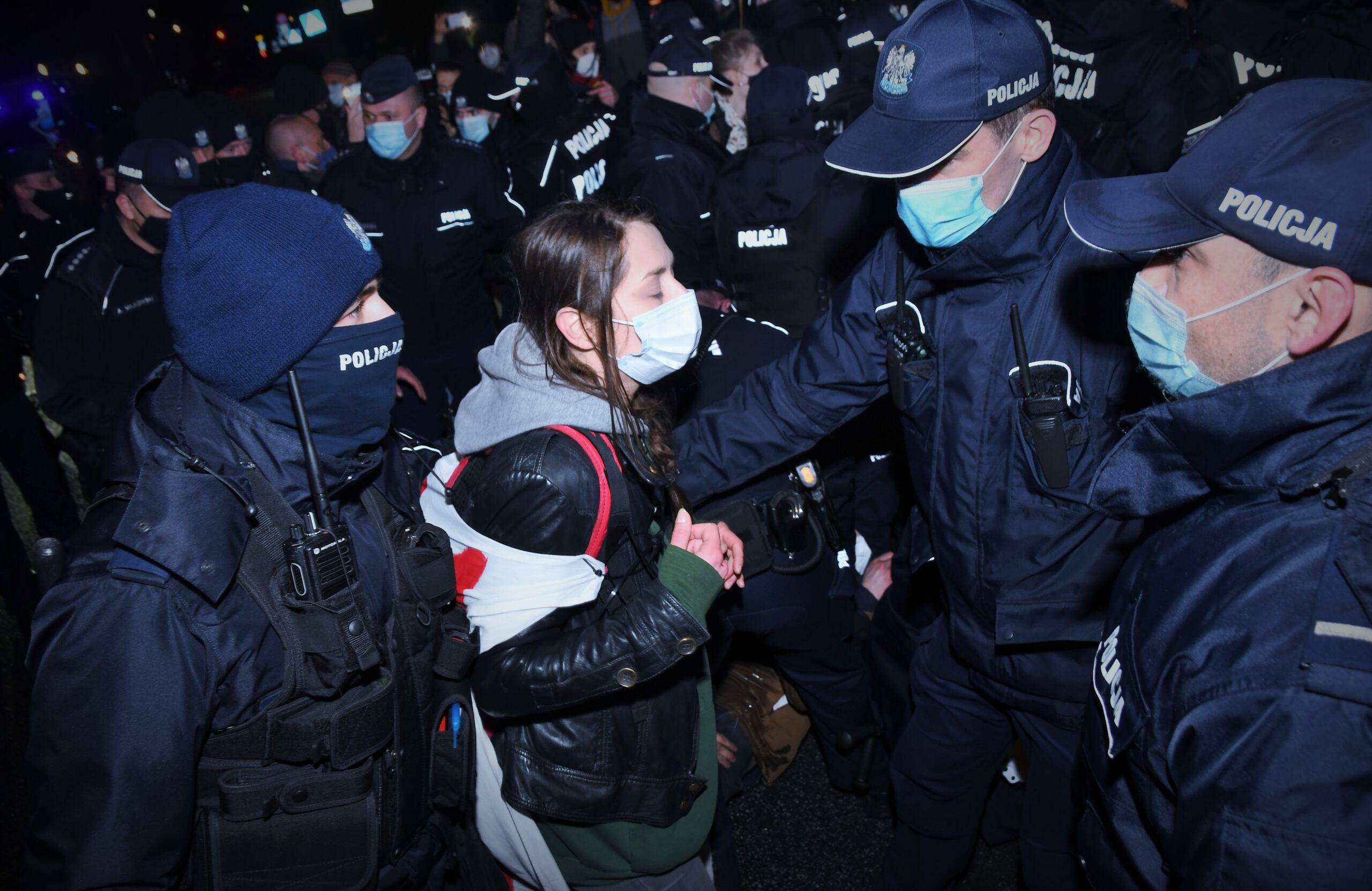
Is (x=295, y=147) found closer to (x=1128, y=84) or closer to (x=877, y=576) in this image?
(x=877, y=576)

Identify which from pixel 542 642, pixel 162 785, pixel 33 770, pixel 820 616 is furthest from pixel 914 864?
pixel 33 770

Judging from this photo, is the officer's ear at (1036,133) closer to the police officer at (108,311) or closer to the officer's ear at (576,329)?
the officer's ear at (576,329)

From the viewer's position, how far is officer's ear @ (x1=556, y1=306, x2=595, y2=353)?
2.01 meters

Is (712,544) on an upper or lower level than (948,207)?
lower

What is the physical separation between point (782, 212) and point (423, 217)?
2.40 m

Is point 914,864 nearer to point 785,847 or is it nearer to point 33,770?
point 785,847

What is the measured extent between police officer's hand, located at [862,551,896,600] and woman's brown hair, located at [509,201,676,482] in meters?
1.75

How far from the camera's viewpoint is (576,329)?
79.6 inches

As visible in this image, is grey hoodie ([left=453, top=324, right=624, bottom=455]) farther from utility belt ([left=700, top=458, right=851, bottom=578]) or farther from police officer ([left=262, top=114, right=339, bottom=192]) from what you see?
police officer ([left=262, top=114, right=339, bottom=192])

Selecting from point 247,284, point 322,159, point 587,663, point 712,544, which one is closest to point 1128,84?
point 712,544

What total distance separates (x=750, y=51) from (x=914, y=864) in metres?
5.05

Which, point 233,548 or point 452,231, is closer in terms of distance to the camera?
point 233,548

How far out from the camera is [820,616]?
9.44 ft

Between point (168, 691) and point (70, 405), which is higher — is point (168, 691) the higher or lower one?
the higher one
